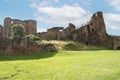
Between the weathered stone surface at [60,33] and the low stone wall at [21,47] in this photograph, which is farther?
the weathered stone surface at [60,33]

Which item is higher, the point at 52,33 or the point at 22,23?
the point at 22,23

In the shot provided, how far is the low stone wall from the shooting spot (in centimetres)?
5631

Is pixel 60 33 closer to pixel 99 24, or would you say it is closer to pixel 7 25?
pixel 99 24

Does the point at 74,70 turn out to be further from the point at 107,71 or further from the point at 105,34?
the point at 105,34

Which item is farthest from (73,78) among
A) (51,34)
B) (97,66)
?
(51,34)

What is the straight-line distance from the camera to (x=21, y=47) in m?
57.4

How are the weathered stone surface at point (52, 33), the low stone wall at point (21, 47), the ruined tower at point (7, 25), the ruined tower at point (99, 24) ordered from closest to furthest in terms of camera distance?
the low stone wall at point (21, 47) → the ruined tower at point (99, 24) → the weathered stone surface at point (52, 33) → the ruined tower at point (7, 25)

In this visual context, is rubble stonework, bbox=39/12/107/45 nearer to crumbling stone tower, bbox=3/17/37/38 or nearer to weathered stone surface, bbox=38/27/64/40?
weathered stone surface, bbox=38/27/64/40

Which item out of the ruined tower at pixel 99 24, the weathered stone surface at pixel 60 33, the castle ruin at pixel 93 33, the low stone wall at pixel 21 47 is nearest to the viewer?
the low stone wall at pixel 21 47

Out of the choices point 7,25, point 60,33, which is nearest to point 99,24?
point 60,33

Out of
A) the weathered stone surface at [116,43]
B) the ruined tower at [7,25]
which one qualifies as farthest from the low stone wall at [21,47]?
the ruined tower at [7,25]

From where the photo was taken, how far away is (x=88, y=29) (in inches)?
2803

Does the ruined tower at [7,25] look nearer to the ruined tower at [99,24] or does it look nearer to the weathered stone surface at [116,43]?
the ruined tower at [99,24]

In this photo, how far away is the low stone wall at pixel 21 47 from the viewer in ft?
185
